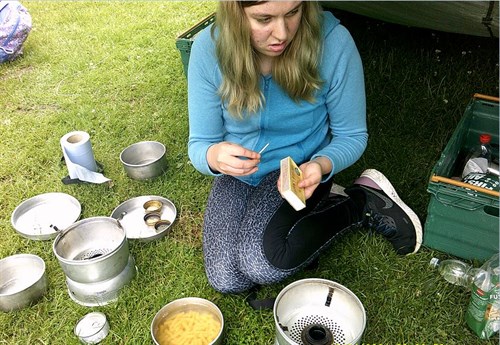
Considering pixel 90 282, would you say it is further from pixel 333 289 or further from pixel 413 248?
pixel 413 248

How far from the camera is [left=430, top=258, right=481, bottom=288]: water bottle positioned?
1889 millimetres

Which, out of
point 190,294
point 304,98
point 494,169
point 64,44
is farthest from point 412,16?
point 64,44

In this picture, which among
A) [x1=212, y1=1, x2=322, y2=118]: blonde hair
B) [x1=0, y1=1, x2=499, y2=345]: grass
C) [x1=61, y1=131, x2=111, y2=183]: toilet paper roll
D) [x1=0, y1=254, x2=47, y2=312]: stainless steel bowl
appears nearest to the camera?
[x1=212, y1=1, x2=322, y2=118]: blonde hair

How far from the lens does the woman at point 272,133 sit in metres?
1.68

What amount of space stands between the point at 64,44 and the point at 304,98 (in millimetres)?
2952

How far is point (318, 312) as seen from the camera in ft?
5.80

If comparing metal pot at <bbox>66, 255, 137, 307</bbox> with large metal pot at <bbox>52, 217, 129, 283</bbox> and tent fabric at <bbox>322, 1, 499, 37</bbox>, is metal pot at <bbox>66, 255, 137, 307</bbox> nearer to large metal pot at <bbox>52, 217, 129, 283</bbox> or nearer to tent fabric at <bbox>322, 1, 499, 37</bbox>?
large metal pot at <bbox>52, 217, 129, 283</bbox>

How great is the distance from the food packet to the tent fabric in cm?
122

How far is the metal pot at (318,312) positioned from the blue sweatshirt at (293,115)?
39 cm

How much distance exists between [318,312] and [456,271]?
0.57m

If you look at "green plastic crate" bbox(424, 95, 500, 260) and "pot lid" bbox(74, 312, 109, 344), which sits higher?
"green plastic crate" bbox(424, 95, 500, 260)

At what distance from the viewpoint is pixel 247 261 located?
70.6 inches

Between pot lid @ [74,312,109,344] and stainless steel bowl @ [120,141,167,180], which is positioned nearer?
pot lid @ [74,312,109,344]

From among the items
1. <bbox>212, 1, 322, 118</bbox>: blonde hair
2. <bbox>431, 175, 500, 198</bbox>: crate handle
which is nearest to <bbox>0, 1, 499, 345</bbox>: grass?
<bbox>431, 175, 500, 198</bbox>: crate handle
